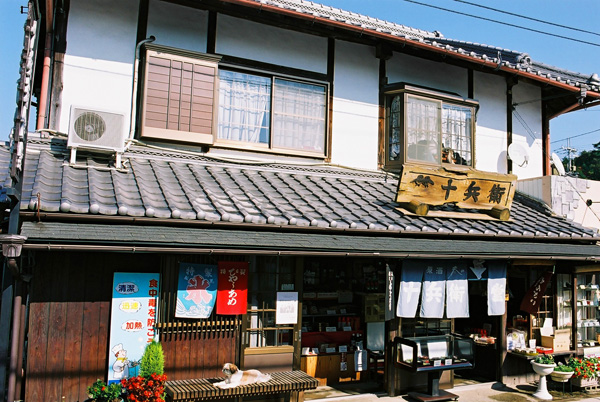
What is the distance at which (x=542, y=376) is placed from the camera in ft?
35.8

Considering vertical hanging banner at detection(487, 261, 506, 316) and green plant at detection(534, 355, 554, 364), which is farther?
green plant at detection(534, 355, 554, 364)

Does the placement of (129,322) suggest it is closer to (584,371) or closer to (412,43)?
(412,43)

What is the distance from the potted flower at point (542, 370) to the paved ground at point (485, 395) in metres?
0.19

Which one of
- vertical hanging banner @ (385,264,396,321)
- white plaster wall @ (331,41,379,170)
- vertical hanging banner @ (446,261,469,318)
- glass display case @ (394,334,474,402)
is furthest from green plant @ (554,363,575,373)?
white plaster wall @ (331,41,379,170)

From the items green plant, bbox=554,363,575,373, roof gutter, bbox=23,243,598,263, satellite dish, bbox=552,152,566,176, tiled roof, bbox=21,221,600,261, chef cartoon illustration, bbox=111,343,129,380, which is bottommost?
green plant, bbox=554,363,575,373

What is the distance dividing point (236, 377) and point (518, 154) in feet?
34.1

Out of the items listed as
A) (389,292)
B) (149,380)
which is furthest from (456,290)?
(149,380)

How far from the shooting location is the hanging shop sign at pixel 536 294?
11.6 metres

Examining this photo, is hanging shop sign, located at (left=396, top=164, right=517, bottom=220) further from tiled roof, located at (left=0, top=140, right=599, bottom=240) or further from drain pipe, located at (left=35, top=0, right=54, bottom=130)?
drain pipe, located at (left=35, top=0, right=54, bottom=130)

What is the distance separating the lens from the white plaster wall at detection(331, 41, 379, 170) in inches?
470

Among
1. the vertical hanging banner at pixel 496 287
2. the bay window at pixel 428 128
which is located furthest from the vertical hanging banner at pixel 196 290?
the vertical hanging banner at pixel 496 287

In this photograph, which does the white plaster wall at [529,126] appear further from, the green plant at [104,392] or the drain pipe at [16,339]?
the drain pipe at [16,339]

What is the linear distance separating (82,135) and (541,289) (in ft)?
34.9

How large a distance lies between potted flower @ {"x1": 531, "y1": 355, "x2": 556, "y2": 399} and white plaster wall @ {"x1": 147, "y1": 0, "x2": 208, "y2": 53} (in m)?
10.1
